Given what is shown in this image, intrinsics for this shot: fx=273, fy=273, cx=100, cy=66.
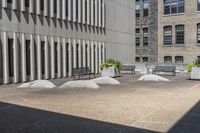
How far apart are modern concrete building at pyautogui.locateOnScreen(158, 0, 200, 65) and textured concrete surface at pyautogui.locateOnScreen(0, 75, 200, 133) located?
2970 centimetres

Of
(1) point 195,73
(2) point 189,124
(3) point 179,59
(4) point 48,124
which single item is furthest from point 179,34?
(4) point 48,124

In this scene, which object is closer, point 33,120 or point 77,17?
point 33,120

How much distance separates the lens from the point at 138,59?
152 feet

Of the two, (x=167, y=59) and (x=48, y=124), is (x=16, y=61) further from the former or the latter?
(x=167, y=59)

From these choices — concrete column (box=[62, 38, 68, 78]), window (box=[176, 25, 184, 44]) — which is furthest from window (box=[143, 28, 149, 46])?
concrete column (box=[62, 38, 68, 78])

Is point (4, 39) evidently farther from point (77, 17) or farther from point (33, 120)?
point (33, 120)

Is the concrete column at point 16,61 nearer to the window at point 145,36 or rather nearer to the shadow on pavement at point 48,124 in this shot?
the shadow on pavement at point 48,124

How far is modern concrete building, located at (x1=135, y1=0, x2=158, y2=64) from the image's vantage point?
4400 cm

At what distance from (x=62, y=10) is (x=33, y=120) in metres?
15.4

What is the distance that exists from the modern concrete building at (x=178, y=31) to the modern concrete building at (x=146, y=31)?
0.86 meters

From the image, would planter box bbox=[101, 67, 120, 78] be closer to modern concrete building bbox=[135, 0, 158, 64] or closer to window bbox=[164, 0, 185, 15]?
modern concrete building bbox=[135, 0, 158, 64]

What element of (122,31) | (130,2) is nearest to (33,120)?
(122,31)

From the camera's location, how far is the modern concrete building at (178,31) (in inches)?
1580

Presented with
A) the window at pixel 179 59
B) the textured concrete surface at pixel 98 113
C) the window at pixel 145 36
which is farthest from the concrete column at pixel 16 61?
the window at pixel 145 36
